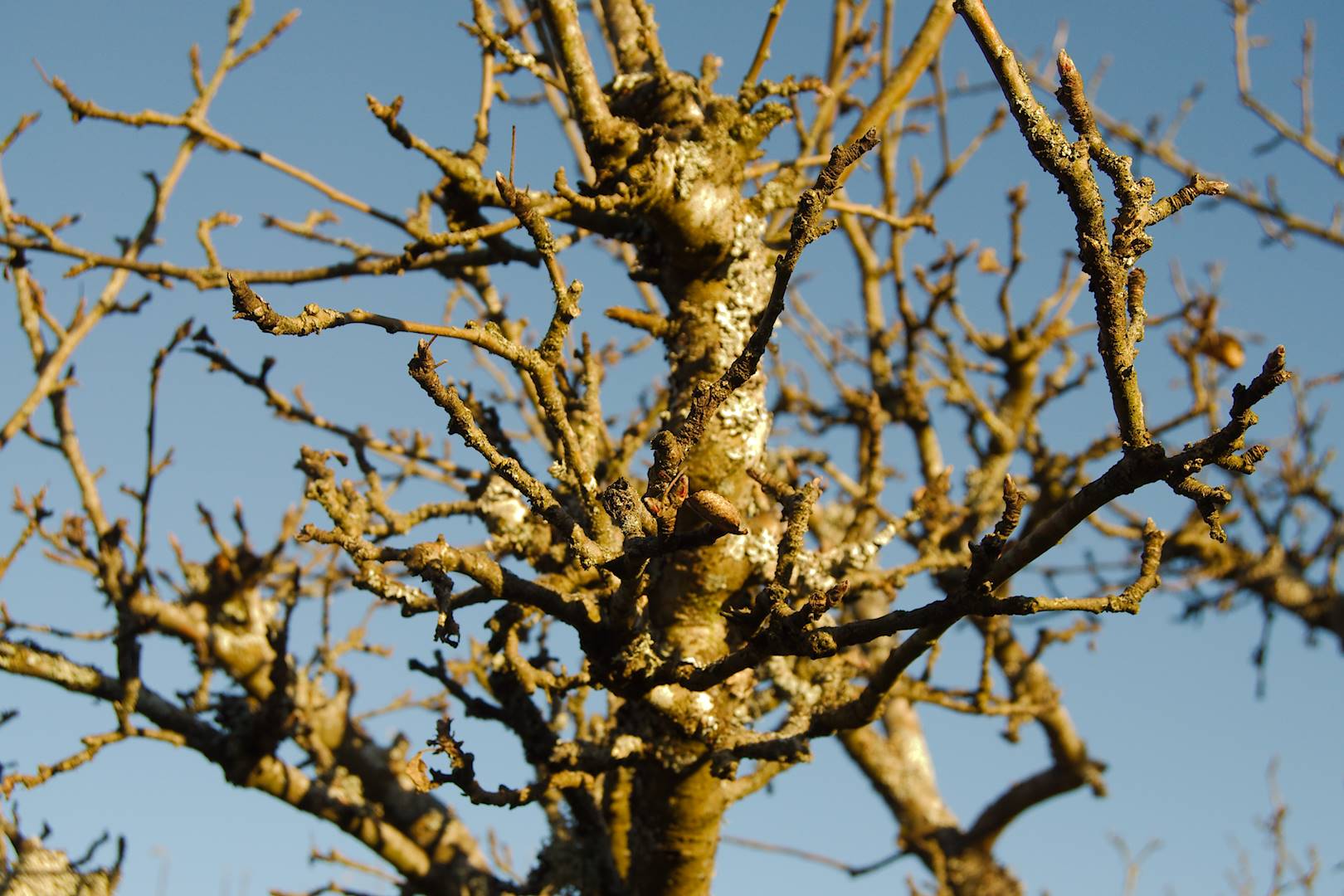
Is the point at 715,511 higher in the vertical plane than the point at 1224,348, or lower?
lower

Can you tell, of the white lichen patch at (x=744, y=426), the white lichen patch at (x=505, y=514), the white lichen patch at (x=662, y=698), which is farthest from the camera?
the white lichen patch at (x=505, y=514)

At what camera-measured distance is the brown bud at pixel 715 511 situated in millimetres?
1507

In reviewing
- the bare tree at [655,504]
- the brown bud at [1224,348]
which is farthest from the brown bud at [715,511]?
the brown bud at [1224,348]

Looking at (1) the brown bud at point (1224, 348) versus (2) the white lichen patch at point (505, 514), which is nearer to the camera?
(2) the white lichen patch at point (505, 514)

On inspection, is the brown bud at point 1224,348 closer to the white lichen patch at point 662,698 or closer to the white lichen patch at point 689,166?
the white lichen patch at point 689,166

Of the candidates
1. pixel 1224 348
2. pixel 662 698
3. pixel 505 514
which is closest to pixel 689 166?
pixel 505 514

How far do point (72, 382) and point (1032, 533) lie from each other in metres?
3.46

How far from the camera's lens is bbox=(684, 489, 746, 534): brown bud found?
1507mm

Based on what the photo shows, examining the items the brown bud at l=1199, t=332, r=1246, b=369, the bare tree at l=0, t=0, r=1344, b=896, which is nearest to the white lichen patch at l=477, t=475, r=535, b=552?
the bare tree at l=0, t=0, r=1344, b=896

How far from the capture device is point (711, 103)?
2.84m

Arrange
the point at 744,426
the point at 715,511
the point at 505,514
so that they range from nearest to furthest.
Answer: the point at 715,511
the point at 744,426
the point at 505,514

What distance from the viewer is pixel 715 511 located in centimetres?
151

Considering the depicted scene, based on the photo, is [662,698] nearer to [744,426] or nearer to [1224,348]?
[744,426]

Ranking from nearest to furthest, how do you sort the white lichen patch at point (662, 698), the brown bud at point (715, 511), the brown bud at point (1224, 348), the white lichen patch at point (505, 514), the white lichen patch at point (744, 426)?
the brown bud at point (715, 511), the white lichen patch at point (662, 698), the white lichen patch at point (744, 426), the white lichen patch at point (505, 514), the brown bud at point (1224, 348)
